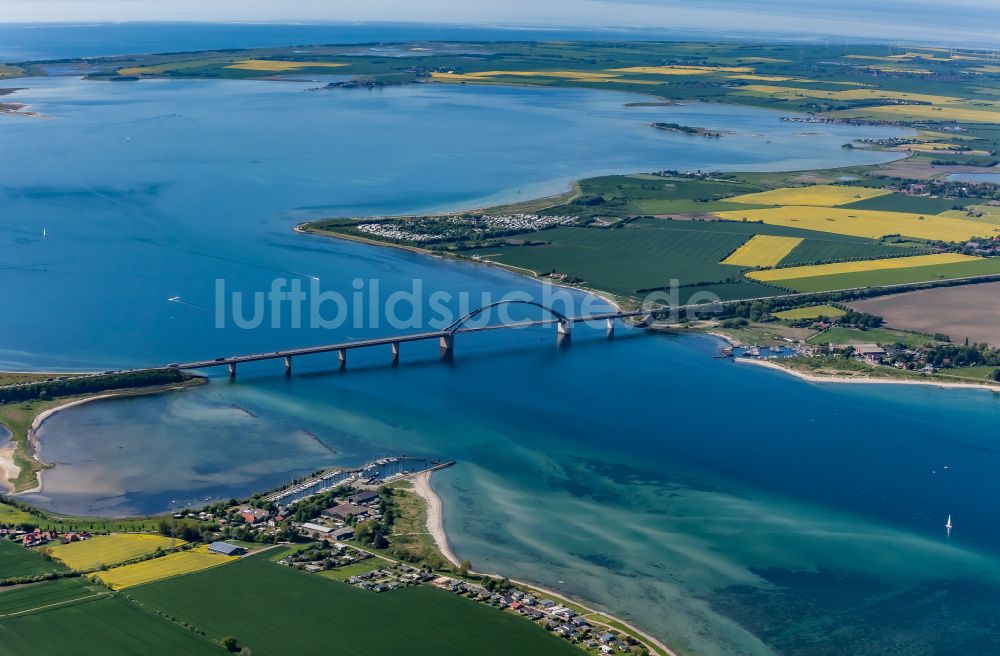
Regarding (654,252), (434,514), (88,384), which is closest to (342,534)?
(434,514)

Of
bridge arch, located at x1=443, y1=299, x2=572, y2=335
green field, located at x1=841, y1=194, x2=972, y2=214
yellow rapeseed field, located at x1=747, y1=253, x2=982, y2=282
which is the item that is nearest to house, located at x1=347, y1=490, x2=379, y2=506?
bridge arch, located at x1=443, y1=299, x2=572, y2=335

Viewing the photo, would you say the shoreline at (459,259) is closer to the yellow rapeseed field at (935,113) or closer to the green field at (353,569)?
the green field at (353,569)

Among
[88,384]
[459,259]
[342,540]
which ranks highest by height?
[459,259]

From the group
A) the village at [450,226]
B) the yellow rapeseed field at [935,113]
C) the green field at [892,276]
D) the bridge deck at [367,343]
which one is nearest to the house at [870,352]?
the green field at [892,276]

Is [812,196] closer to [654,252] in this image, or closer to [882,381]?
[654,252]

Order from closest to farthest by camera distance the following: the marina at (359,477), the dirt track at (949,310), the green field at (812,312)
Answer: the marina at (359,477) → the dirt track at (949,310) → the green field at (812,312)

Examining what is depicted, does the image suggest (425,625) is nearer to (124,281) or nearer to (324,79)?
(124,281)
